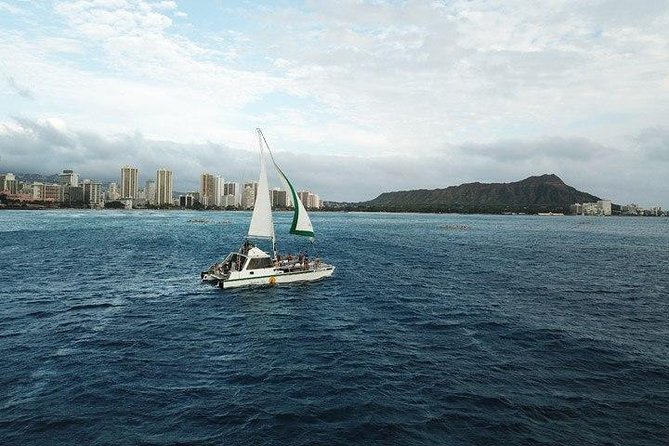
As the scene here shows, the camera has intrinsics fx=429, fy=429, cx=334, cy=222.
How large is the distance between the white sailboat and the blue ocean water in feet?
6.64

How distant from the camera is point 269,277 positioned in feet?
159

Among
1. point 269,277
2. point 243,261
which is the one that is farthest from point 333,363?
point 243,261

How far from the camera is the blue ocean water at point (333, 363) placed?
61.5ft

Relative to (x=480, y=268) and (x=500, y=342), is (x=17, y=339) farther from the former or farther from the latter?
(x=480, y=268)

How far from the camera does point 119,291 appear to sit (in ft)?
150

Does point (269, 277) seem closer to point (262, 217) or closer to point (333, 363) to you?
point (262, 217)

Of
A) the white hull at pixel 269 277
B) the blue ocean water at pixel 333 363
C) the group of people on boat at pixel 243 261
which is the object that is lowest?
the blue ocean water at pixel 333 363

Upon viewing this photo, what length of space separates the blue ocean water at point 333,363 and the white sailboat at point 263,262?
2.03 metres

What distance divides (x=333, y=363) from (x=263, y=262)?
76.8 ft

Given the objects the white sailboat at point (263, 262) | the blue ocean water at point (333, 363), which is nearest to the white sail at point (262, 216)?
the white sailboat at point (263, 262)

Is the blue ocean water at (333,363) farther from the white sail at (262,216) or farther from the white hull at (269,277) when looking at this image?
the white sail at (262,216)

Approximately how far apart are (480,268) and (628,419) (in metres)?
47.5

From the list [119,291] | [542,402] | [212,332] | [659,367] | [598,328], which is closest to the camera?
[542,402]

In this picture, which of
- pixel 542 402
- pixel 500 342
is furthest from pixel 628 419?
pixel 500 342
